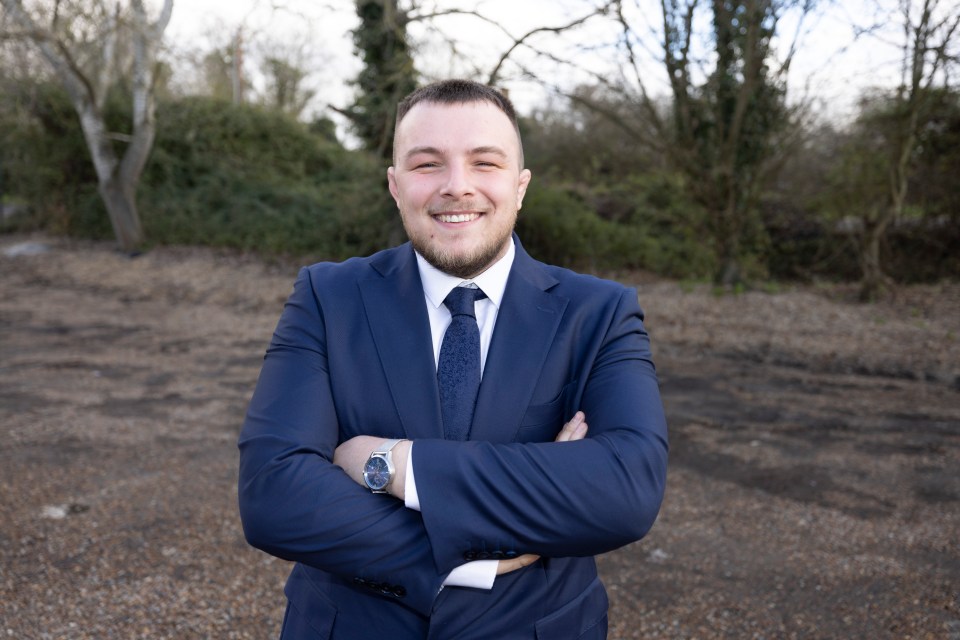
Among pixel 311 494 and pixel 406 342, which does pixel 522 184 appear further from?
pixel 311 494

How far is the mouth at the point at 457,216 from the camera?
1777 millimetres

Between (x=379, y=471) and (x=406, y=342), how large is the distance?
12.6 inches

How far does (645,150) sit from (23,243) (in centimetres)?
1417

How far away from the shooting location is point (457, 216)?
1.78 m

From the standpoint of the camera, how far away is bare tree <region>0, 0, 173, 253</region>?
13.1 metres

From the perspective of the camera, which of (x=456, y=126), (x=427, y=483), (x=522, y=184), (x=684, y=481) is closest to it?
(x=427, y=483)

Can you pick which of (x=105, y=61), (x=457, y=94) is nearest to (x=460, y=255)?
(x=457, y=94)

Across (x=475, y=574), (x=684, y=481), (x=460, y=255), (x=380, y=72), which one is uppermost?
(x=380, y=72)

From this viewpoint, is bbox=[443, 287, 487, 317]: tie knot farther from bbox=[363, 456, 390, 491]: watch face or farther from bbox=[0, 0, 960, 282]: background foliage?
bbox=[0, 0, 960, 282]: background foliage

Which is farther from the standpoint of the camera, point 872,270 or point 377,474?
point 872,270

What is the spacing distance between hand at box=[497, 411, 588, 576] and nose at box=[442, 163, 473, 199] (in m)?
0.60

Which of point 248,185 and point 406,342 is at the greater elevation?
point 248,185

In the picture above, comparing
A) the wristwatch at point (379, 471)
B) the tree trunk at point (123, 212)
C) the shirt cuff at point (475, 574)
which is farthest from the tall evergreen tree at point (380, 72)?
the shirt cuff at point (475, 574)

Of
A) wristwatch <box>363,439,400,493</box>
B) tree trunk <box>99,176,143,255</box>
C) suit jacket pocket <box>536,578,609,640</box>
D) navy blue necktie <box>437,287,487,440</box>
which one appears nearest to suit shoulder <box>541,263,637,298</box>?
navy blue necktie <box>437,287,487,440</box>
